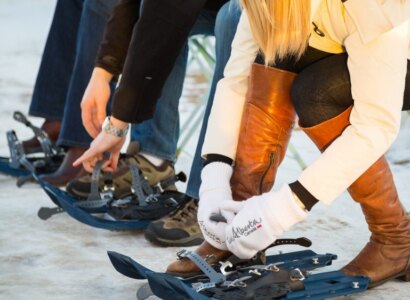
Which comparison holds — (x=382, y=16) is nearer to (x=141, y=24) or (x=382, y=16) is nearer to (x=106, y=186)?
(x=141, y=24)

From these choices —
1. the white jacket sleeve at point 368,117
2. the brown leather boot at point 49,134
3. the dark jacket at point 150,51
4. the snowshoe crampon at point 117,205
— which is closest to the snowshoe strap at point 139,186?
the snowshoe crampon at point 117,205

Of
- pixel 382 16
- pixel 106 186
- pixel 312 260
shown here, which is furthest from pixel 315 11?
pixel 106 186

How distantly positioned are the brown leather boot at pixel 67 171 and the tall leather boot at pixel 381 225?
1.15m

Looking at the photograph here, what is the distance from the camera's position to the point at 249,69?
1.87 meters

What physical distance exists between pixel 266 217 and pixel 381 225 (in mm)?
328

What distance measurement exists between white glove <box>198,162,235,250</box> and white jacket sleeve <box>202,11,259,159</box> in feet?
0.18

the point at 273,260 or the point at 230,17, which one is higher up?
the point at 230,17

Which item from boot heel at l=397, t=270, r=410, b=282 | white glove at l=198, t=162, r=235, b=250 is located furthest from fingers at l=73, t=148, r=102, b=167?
boot heel at l=397, t=270, r=410, b=282

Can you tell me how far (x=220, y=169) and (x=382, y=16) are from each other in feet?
1.49

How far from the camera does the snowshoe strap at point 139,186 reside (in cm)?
239

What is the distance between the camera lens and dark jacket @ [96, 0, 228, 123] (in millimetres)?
2129

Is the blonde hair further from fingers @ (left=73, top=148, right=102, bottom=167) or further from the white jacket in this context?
fingers @ (left=73, top=148, right=102, bottom=167)

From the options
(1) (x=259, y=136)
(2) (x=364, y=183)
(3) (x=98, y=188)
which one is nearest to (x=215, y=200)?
(1) (x=259, y=136)

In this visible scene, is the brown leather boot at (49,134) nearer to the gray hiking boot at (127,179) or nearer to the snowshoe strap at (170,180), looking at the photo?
the gray hiking boot at (127,179)
